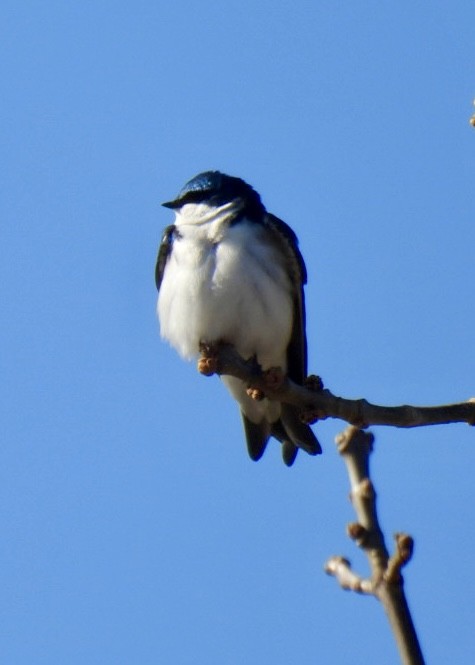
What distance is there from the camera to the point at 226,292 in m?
6.28

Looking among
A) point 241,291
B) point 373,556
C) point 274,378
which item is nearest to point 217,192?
point 241,291

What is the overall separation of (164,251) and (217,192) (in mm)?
571

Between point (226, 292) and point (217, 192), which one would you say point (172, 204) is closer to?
point (217, 192)

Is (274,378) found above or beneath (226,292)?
beneath

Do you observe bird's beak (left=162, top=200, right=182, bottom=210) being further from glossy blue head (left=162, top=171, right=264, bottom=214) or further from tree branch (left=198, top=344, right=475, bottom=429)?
tree branch (left=198, top=344, right=475, bottom=429)

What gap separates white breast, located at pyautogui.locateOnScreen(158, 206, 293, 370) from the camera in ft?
20.7

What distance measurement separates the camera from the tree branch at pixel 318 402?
13.1ft

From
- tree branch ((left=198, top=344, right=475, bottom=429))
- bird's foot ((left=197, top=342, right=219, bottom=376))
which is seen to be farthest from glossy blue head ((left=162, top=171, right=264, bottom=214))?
bird's foot ((left=197, top=342, right=219, bottom=376))

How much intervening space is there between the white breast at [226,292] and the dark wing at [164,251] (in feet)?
0.30

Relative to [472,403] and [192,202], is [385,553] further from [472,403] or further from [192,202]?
[192,202]

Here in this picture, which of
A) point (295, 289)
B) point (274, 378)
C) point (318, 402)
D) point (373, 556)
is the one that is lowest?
point (373, 556)

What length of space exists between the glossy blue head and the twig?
4617mm

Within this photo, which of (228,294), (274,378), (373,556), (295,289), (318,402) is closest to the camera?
(373,556)

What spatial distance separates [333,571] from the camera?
2533 millimetres
